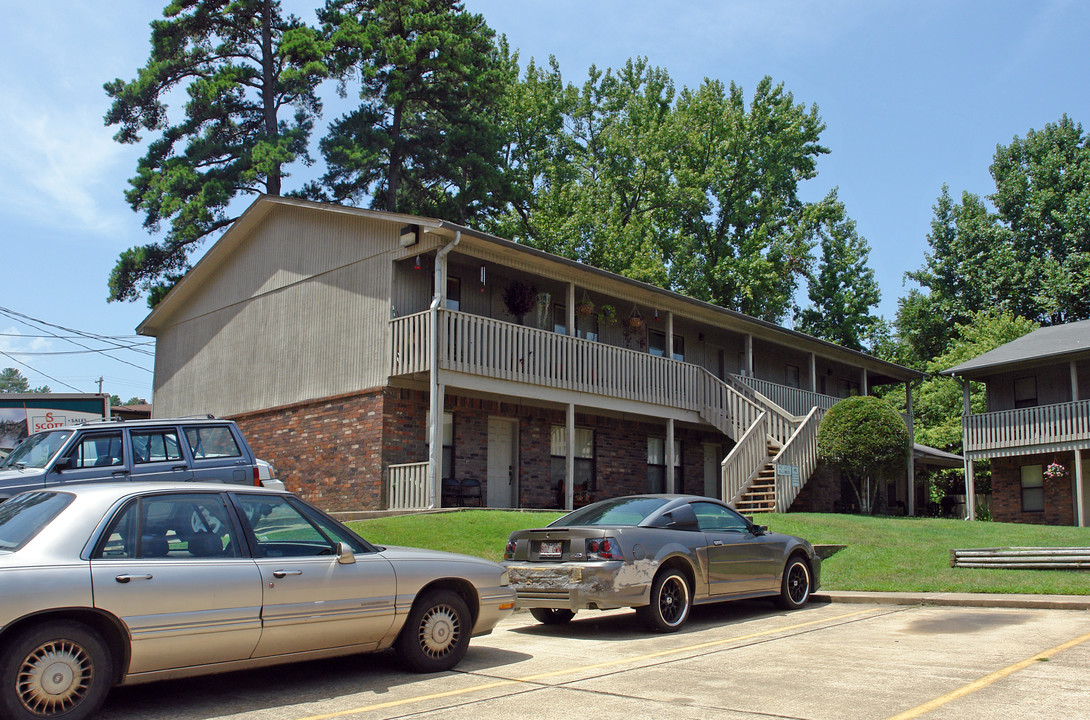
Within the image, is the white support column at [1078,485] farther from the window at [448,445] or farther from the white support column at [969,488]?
the window at [448,445]

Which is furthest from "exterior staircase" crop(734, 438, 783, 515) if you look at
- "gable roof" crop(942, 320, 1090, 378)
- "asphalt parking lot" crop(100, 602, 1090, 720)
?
"gable roof" crop(942, 320, 1090, 378)

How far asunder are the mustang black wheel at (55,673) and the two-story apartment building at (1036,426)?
2832 cm

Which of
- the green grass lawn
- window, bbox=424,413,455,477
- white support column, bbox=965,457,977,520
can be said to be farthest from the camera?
white support column, bbox=965,457,977,520

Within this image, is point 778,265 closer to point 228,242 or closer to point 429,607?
point 228,242

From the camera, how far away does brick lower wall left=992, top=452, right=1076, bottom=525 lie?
30.0 metres

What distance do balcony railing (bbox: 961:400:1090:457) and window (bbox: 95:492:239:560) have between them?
27.6 metres

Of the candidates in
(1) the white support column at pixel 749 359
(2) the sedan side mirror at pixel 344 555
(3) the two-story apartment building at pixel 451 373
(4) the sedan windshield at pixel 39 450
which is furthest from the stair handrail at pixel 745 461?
(2) the sedan side mirror at pixel 344 555

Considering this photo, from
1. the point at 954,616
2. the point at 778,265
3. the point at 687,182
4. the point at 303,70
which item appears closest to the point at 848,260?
the point at 778,265

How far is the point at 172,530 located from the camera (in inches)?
241

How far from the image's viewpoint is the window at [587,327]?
22.9 m

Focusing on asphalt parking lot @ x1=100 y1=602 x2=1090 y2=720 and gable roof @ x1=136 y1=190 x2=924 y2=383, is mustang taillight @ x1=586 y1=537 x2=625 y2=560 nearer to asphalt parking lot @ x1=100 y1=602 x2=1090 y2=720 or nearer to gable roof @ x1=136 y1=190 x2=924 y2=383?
asphalt parking lot @ x1=100 y1=602 x2=1090 y2=720

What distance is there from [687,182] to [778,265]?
→ 5.67m

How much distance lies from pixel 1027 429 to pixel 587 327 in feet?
51.3

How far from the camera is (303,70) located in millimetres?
35344
